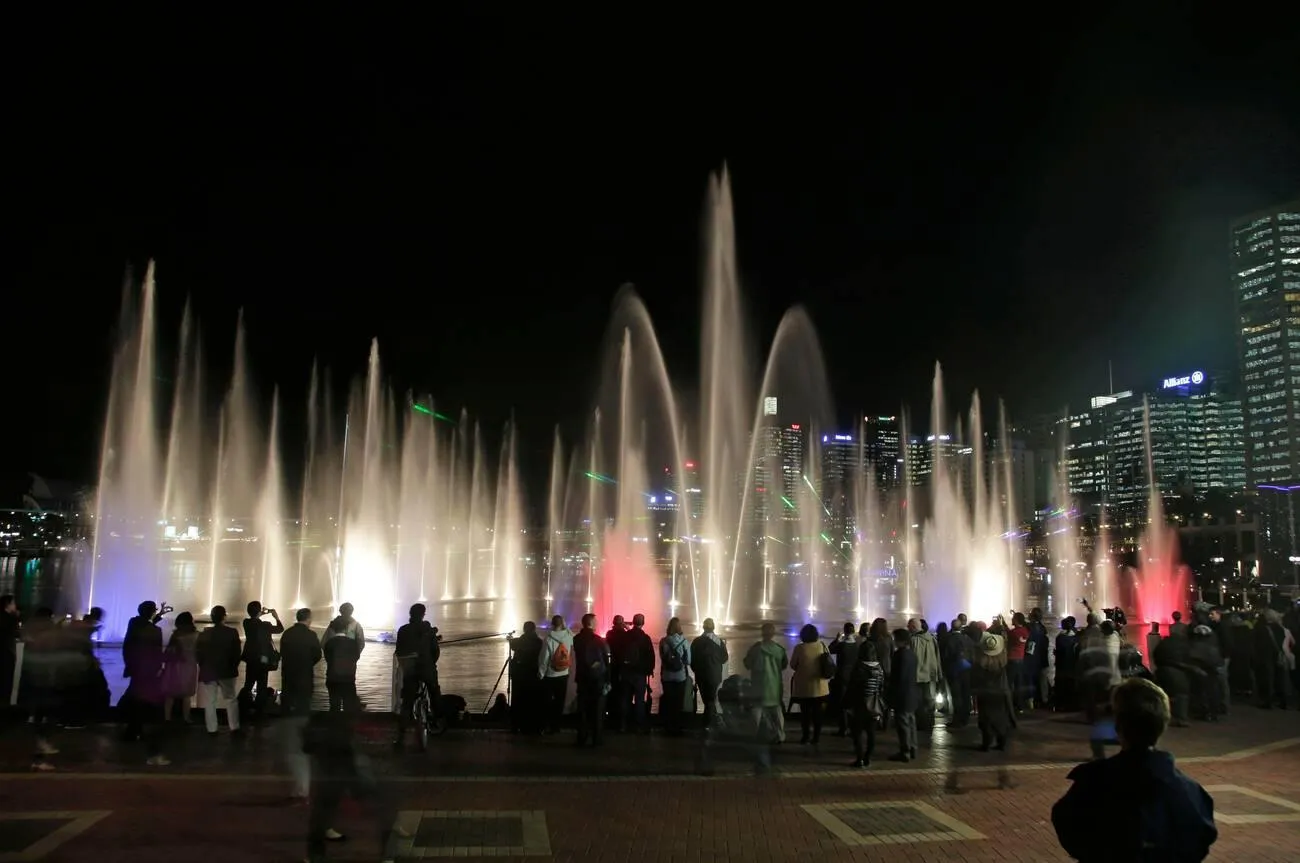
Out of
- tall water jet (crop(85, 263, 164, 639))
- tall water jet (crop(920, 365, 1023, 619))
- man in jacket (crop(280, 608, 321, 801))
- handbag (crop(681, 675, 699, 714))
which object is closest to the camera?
man in jacket (crop(280, 608, 321, 801))

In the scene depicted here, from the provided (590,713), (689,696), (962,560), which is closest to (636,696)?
(590,713)

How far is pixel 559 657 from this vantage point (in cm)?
1245

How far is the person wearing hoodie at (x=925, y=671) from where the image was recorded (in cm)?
1298

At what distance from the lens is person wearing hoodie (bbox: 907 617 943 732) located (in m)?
13.0

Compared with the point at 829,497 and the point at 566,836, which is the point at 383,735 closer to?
the point at 566,836

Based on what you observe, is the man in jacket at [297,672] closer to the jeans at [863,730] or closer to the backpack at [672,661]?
the backpack at [672,661]

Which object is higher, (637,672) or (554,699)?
(637,672)

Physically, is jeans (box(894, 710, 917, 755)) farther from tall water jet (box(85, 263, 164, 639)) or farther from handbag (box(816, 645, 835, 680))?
tall water jet (box(85, 263, 164, 639))

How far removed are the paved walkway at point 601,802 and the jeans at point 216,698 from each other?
0.31 m

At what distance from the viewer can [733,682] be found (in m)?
11.4

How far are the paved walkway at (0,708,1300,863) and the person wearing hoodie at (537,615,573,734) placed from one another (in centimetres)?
62

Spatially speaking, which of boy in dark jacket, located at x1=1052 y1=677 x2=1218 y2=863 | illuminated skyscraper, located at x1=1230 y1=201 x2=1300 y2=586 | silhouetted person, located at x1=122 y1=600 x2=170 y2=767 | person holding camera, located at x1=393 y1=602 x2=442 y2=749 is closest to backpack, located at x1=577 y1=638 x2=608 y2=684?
person holding camera, located at x1=393 y1=602 x2=442 y2=749

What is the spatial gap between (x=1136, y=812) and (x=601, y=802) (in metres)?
6.53

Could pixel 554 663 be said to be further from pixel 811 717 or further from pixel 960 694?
pixel 960 694
